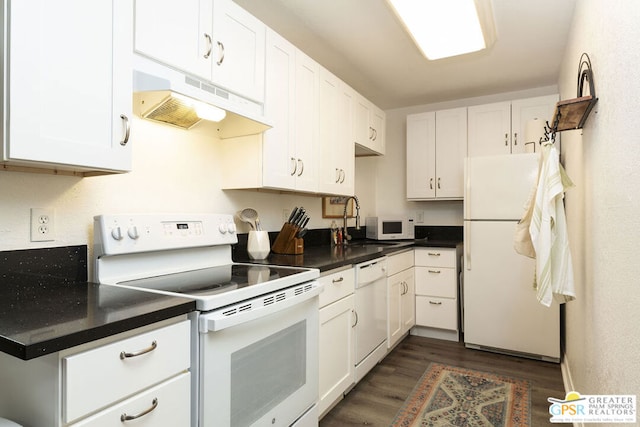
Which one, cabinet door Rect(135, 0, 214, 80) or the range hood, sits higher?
cabinet door Rect(135, 0, 214, 80)

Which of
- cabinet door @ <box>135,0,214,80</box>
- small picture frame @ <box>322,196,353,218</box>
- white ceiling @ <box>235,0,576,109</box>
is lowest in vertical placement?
small picture frame @ <box>322,196,353,218</box>

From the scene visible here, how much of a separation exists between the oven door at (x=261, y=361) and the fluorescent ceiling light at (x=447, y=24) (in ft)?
5.18

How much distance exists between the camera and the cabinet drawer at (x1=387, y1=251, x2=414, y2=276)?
2.89 m

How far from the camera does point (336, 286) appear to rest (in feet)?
6.86

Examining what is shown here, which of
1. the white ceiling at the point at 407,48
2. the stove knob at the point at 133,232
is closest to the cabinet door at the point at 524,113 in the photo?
the white ceiling at the point at 407,48

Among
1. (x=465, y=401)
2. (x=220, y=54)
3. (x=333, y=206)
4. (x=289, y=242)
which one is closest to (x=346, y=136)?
(x=333, y=206)

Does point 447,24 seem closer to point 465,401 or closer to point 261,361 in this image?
point 261,361

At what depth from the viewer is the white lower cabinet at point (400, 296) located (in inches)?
114

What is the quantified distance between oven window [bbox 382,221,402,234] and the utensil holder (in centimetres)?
182

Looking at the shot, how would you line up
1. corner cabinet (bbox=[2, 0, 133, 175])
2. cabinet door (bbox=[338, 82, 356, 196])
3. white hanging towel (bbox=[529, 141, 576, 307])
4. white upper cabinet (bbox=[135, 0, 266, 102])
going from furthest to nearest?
1. cabinet door (bbox=[338, 82, 356, 196])
2. white hanging towel (bbox=[529, 141, 576, 307])
3. white upper cabinet (bbox=[135, 0, 266, 102])
4. corner cabinet (bbox=[2, 0, 133, 175])

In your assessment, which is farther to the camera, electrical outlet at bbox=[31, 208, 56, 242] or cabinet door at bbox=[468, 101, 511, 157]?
cabinet door at bbox=[468, 101, 511, 157]

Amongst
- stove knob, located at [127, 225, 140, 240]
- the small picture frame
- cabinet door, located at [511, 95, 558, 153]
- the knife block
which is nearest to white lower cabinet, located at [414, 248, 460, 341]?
the small picture frame

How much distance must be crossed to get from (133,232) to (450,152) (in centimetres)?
314

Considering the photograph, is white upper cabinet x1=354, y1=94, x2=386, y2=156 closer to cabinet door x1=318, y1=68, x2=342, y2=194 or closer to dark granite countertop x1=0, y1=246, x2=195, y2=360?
cabinet door x1=318, y1=68, x2=342, y2=194
